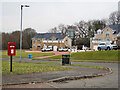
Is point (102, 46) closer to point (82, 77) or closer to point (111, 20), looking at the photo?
point (82, 77)

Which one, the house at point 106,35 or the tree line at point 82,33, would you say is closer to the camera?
the house at point 106,35

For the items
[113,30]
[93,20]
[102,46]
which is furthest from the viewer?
[93,20]

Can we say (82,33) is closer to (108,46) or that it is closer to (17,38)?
(17,38)

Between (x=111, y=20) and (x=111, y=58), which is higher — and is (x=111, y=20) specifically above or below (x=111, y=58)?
above

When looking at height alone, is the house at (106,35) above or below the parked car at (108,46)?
above

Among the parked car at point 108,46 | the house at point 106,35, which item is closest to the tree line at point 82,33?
the house at point 106,35

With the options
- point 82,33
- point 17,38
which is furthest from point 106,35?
point 17,38

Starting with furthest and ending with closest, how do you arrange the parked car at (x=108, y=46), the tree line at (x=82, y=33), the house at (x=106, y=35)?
1. the tree line at (x=82, y=33)
2. the house at (x=106, y=35)
3. the parked car at (x=108, y=46)

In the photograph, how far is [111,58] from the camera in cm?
2852

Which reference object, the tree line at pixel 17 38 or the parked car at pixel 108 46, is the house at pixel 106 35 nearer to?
the parked car at pixel 108 46

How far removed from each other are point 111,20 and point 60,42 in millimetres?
24780

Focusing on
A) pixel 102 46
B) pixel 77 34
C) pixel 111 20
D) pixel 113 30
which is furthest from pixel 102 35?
pixel 102 46

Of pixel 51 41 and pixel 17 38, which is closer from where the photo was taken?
pixel 51 41

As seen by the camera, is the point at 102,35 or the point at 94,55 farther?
the point at 102,35
